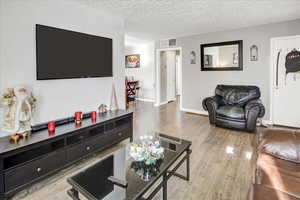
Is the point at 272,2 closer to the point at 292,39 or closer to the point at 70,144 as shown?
the point at 292,39

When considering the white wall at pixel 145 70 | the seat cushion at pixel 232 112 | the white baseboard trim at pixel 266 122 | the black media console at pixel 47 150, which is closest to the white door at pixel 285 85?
the white baseboard trim at pixel 266 122

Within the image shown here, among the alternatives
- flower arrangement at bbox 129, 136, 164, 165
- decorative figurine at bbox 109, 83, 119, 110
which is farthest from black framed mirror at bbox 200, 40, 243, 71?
flower arrangement at bbox 129, 136, 164, 165

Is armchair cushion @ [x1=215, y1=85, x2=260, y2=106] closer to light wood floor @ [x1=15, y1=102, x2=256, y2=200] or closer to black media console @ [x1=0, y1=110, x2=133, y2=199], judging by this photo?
light wood floor @ [x1=15, y1=102, x2=256, y2=200]

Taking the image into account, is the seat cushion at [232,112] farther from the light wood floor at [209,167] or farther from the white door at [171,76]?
the white door at [171,76]

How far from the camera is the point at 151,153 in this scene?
5.53 feet

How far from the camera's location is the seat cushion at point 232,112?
375 cm

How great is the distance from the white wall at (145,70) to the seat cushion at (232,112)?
3616 millimetres

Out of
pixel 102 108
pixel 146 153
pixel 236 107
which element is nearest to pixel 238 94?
pixel 236 107

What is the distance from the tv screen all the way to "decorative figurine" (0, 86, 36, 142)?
413 mm

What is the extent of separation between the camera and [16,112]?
1999 millimetres

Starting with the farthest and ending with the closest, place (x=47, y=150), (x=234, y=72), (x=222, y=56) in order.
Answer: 1. (x=222, y=56)
2. (x=234, y=72)
3. (x=47, y=150)

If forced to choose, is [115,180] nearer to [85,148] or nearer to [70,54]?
[85,148]

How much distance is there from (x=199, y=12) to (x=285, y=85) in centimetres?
255

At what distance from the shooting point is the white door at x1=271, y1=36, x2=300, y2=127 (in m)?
3.97
